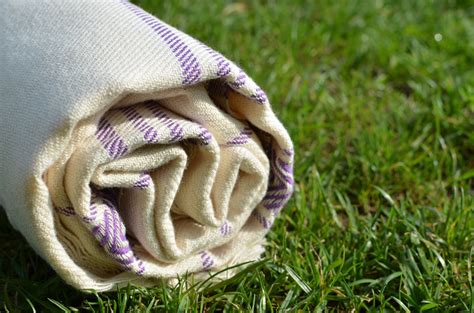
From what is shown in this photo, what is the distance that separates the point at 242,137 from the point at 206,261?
0.94 ft

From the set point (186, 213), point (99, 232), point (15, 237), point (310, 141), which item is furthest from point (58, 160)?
point (310, 141)

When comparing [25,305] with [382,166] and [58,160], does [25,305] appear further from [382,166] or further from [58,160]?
[382,166]

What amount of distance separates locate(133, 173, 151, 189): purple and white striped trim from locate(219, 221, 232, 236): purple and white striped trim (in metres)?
0.23

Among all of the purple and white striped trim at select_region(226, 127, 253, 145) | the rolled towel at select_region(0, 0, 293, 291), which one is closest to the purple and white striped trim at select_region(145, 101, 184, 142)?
the rolled towel at select_region(0, 0, 293, 291)

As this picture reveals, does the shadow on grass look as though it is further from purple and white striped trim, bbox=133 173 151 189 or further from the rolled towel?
purple and white striped trim, bbox=133 173 151 189

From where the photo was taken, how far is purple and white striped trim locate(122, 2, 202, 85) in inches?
48.2

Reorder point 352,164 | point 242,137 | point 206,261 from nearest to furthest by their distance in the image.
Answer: point 242,137 → point 206,261 → point 352,164

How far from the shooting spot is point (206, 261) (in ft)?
4.85

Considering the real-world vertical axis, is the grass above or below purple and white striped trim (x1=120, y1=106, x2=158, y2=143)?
below

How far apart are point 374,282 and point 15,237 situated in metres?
0.80

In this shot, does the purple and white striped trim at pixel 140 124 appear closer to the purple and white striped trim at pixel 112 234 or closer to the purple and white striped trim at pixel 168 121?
the purple and white striped trim at pixel 168 121

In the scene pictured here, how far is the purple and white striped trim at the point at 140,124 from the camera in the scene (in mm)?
1229

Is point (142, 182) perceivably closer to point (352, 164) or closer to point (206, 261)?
point (206, 261)

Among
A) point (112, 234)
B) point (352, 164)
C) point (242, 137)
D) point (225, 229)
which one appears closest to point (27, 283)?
point (112, 234)
